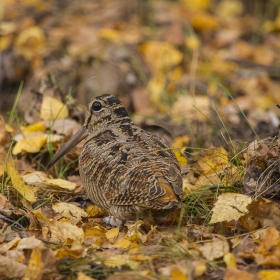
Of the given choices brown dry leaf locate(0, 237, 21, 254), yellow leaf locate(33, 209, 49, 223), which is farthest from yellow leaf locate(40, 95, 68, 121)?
brown dry leaf locate(0, 237, 21, 254)

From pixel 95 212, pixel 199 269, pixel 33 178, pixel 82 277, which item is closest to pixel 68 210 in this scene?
pixel 95 212

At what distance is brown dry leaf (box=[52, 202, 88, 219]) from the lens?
15.0 feet

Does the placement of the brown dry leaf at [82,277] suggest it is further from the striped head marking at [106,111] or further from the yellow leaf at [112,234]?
the striped head marking at [106,111]

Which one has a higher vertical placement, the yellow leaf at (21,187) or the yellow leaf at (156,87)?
the yellow leaf at (21,187)

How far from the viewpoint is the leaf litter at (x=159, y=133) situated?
363cm

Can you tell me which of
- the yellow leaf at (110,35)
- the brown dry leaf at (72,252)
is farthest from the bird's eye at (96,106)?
the yellow leaf at (110,35)

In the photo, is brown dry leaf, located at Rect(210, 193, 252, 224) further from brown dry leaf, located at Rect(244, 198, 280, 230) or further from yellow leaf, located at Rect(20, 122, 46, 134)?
yellow leaf, located at Rect(20, 122, 46, 134)

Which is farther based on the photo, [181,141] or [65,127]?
[181,141]

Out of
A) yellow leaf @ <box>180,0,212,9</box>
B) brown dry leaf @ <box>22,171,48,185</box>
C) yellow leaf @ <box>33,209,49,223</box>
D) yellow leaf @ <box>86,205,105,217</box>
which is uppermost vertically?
yellow leaf @ <box>33,209,49,223</box>

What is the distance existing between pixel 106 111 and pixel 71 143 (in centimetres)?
39

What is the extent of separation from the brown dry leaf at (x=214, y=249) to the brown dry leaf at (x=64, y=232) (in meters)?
0.75

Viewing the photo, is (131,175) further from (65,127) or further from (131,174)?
(65,127)

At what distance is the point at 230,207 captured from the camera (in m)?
4.03

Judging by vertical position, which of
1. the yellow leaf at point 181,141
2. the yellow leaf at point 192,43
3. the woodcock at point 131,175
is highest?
the woodcock at point 131,175
